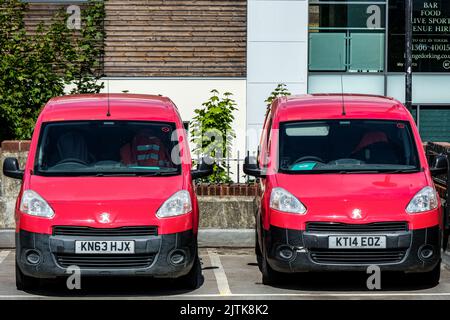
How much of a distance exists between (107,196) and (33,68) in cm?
751

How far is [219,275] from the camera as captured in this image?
40.1ft

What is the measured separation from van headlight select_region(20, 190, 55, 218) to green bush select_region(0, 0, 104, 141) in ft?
20.8

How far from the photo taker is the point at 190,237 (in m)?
10.9

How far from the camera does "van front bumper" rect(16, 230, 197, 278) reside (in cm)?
1052

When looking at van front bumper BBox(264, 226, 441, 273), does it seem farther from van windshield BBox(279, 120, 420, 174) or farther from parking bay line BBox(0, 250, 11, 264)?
parking bay line BBox(0, 250, 11, 264)

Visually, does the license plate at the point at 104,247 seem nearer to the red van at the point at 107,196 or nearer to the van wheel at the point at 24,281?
the red van at the point at 107,196

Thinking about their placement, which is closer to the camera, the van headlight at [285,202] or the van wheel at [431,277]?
the van headlight at [285,202]

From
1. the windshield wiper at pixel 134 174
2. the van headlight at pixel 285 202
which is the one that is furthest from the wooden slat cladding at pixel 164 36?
the van headlight at pixel 285 202

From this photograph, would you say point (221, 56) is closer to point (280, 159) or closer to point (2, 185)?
point (2, 185)

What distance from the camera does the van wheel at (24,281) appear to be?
11.0 metres

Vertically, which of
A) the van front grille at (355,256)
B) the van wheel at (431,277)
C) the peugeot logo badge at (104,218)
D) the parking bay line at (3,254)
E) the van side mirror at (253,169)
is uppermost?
the van side mirror at (253,169)

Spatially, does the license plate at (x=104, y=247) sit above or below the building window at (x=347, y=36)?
below

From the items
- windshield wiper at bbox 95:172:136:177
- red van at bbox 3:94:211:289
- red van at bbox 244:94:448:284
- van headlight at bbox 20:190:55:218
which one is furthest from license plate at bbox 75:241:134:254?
red van at bbox 244:94:448:284

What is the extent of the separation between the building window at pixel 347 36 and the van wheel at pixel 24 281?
Answer: 41.3 feet
